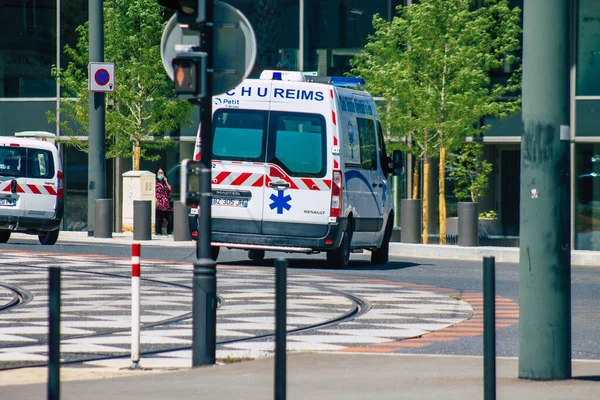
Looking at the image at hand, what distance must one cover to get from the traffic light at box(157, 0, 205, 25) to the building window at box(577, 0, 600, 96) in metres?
20.6

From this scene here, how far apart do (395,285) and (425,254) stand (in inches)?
284

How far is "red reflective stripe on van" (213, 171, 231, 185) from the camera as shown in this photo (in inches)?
728

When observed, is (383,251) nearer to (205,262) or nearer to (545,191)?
(205,262)

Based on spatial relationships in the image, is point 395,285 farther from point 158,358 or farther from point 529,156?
point 529,156

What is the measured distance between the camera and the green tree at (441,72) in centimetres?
2675

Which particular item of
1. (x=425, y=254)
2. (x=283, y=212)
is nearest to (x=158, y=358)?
(x=283, y=212)

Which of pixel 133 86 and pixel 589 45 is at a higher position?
pixel 589 45

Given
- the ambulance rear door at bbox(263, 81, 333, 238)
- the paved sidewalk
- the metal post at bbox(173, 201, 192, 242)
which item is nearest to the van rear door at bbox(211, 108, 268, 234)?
the ambulance rear door at bbox(263, 81, 333, 238)

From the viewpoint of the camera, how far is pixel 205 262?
891 cm

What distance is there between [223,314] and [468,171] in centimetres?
1663

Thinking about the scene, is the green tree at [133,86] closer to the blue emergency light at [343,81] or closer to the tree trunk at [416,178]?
the tree trunk at [416,178]

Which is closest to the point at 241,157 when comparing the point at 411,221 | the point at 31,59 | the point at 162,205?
the point at 411,221

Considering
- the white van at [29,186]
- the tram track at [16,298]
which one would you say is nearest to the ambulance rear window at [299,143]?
the tram track at [16,298]

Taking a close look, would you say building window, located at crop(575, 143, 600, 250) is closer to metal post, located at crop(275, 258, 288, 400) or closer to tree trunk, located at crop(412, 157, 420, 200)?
tree trunk, located at crop(412, 157, 420, 200)
